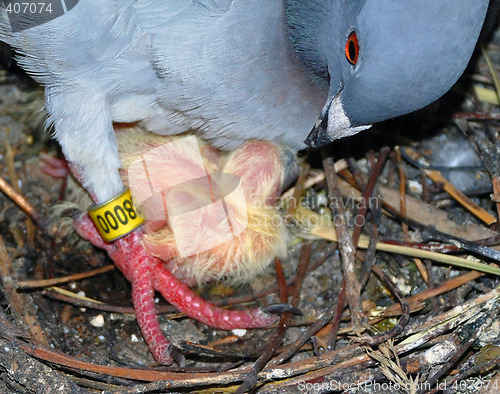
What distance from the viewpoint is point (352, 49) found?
Result: 254cm

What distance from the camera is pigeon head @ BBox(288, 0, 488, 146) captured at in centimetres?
231

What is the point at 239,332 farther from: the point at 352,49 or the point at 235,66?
the point at 352,49

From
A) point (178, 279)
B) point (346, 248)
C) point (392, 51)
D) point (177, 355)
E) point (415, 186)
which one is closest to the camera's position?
point (392, 51)

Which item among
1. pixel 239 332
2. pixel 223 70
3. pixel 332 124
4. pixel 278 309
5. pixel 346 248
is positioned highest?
pixel 223 70

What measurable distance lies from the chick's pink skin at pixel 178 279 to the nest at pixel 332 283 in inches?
4.6

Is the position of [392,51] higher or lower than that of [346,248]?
higher

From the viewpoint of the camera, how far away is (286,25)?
297 centimetres

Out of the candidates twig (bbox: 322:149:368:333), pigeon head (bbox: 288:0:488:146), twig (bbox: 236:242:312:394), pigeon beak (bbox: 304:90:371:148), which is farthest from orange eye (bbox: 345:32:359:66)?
twig (bbox: 236:242:312:394)

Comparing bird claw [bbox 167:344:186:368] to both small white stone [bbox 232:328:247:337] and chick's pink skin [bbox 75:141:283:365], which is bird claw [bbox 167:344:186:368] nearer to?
chick's pink skin [bbox 75:141:283:365]

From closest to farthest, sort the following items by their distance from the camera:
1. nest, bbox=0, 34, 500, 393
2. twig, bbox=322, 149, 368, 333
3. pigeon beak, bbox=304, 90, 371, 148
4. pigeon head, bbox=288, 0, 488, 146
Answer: pigeon head, bbox=288, 0, 488, 146 < pigeon beak, bbox=304, 90, 371, 148 < nest, bbox=0, 34, 500, 393 < twig, bbox=322, 149, 368, 333

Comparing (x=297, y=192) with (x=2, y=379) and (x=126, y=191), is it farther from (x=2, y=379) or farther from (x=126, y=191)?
(x=2, y=379)

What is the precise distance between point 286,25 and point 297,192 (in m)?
1.02

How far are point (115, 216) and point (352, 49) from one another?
5.02ft

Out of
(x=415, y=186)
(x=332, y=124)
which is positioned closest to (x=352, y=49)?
(x=332, y=124)
